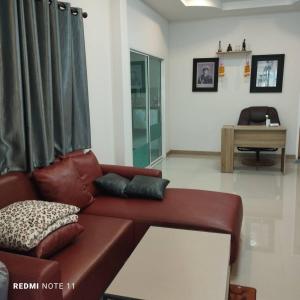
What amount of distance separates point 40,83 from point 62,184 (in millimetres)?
829

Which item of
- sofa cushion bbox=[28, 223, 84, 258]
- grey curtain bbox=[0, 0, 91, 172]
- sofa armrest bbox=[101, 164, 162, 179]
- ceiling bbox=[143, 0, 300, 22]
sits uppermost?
ceiling bbox=[143, 0, 300, 22]

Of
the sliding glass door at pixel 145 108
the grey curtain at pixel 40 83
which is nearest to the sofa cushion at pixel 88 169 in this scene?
the grey curtain at pixel 40 83

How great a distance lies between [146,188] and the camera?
106 inches

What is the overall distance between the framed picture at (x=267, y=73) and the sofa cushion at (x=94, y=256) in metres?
4.64

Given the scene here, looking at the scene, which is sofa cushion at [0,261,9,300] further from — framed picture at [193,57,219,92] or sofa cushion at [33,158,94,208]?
framed picture at [193,57,219,92]

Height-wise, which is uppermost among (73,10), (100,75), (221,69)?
(73,10)

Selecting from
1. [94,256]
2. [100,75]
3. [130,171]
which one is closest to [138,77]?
[100,75]

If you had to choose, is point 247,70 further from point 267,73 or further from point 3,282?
point 3,282

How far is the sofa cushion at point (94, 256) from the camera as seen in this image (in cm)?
163

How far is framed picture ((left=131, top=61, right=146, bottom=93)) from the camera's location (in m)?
4.73

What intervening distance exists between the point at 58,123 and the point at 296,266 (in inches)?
90.6

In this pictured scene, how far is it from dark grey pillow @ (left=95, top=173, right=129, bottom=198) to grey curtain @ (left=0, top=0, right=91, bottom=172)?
0.46 m

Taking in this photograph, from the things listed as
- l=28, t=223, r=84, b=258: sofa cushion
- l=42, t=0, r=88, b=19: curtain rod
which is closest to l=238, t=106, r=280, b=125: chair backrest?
l=42, t=0, r=88, b=19: curtain rod

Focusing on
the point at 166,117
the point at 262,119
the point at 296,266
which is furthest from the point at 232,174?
the point at 296,266
